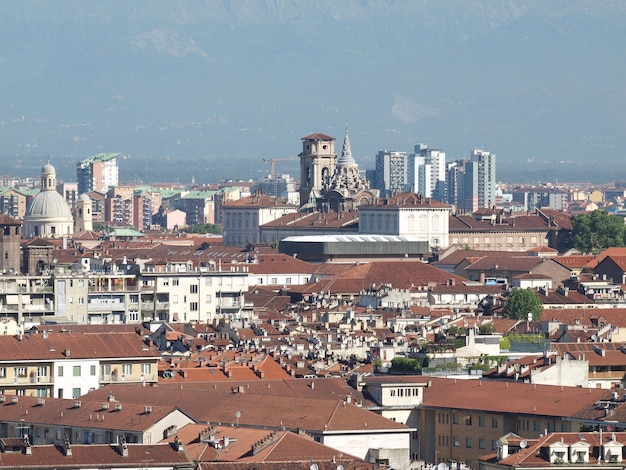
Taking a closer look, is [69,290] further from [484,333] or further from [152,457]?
[152,457]

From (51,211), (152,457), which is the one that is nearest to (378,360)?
(152,457)

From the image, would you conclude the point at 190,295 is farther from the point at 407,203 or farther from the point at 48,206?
the point at 48,206

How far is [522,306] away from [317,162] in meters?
106

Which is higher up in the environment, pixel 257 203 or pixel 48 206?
pixel 257 203

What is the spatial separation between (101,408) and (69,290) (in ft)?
116

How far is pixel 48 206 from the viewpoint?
182m

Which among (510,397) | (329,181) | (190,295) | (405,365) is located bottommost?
(190,295)

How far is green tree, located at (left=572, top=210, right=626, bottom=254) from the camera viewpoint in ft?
507

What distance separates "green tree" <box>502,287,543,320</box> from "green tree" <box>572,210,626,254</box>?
6649 centimetres

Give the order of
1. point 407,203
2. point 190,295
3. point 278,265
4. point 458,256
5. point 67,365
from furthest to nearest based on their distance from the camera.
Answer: point 407,203
point 458,256
point 278,265
point 190,295
point 67,365

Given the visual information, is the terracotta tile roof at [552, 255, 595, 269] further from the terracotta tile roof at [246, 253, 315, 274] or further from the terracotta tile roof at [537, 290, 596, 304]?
the terracotta tile roof at [537, 290, 596, 304]

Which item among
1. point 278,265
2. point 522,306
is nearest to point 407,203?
point 278,265

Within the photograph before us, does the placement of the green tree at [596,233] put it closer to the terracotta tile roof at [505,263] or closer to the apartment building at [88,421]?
the terracotta tile roof at [505,263]

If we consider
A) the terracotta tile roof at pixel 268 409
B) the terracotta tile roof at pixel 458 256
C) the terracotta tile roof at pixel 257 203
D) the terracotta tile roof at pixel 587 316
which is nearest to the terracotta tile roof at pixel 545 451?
the terracotta tile roof at pixel 268 409
